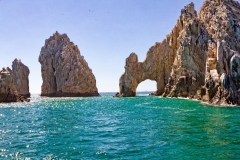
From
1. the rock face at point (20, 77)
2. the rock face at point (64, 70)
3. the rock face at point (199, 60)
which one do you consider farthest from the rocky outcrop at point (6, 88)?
the rock face at point (20, 77)

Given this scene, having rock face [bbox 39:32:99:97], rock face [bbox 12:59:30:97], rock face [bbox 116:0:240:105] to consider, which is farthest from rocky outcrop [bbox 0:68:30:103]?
rock face [bbox 12:59:30:97]

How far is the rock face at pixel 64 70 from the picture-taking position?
148 meters

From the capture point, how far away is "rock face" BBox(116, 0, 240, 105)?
5506 centimetres

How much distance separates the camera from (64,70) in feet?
498

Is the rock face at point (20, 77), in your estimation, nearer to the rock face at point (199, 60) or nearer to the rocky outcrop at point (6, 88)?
the rocky outcrop at point (6, 88)

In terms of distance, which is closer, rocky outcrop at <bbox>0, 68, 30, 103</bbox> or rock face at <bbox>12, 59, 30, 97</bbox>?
rocky outcrop at <bbox>0, 68, 30, 103</bbox>

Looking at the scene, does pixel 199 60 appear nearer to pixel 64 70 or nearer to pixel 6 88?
pixel 6 88

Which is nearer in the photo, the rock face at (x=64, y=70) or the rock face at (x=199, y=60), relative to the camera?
the rock face at (x=199, y=60)

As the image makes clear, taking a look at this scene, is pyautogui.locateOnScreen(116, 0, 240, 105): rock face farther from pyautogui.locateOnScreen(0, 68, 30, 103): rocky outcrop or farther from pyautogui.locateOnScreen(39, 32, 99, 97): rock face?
pyautogui.locateOnScreen(0, 68, 30, 103): rocky outcrop

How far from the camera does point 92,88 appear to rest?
15512 cm


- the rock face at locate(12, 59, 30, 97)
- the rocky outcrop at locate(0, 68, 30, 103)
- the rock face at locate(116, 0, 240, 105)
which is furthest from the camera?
the rock face at locate(12, 59, 30, 97)

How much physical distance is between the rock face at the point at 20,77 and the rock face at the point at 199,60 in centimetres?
7062

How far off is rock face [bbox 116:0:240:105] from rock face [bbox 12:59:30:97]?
232 ft

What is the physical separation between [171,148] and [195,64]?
7687 centimetres
